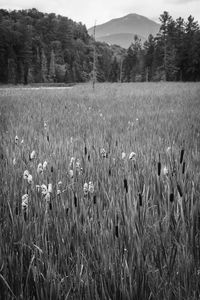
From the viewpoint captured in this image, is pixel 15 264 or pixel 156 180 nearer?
pixel 15 264

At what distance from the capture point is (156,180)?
81.2 inches

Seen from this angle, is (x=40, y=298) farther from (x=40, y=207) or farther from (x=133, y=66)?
(x=133, y=66)

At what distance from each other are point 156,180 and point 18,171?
43.8 inches

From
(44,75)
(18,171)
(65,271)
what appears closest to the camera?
(65,271)

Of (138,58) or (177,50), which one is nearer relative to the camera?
(177,50)

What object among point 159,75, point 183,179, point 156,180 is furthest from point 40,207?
point 159,75

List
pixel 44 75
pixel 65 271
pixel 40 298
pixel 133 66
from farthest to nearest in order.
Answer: pixel 133 66
pixel 44 75
pixel 65 271
pixel 40 298

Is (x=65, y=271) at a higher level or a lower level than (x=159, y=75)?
lower

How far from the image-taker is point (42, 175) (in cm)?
217

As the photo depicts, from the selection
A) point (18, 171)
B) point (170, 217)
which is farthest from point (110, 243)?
point (18, 171)

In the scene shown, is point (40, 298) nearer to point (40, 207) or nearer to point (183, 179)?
point (40, 207)

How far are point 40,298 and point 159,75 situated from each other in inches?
2812

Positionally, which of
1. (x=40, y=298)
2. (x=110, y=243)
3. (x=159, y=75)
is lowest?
(x=40, y=298)

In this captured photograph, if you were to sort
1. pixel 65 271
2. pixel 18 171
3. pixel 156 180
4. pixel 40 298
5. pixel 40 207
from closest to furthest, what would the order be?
pixel 40 298, pixel 65 271, pixel 40 207, pixel 156 180, pixel 18 171
